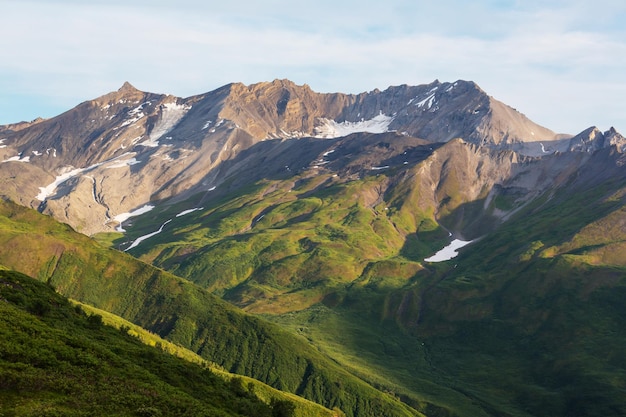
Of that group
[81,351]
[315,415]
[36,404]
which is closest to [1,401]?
[36,404]

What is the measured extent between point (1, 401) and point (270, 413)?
62479mm

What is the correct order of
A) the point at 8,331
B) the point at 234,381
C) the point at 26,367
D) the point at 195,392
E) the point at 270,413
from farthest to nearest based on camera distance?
the point at 234,381, the point at 270,413, the point at 195,392, the point at 8,331, the point at 26,367

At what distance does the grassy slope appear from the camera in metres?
82.9

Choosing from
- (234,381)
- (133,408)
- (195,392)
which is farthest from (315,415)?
(133,408)

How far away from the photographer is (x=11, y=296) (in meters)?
125

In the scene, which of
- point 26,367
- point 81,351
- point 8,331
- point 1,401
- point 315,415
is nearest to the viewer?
point 1,401

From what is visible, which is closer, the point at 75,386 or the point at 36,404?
the point at 36,404

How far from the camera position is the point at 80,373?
94.9 metres

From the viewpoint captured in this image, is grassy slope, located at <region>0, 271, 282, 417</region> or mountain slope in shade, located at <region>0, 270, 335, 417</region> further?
mountain slope in shade, located at <region>0, 270, 335, 417</region>

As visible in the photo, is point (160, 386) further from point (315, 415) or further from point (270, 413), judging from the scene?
point (315, 415)

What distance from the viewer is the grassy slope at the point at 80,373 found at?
272 feet

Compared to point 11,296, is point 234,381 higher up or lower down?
lower down

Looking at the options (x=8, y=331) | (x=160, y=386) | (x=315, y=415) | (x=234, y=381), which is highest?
(x=8, y=331)

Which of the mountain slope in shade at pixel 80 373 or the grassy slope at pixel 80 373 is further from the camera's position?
the mountain slope in shade at pixel 80 373
